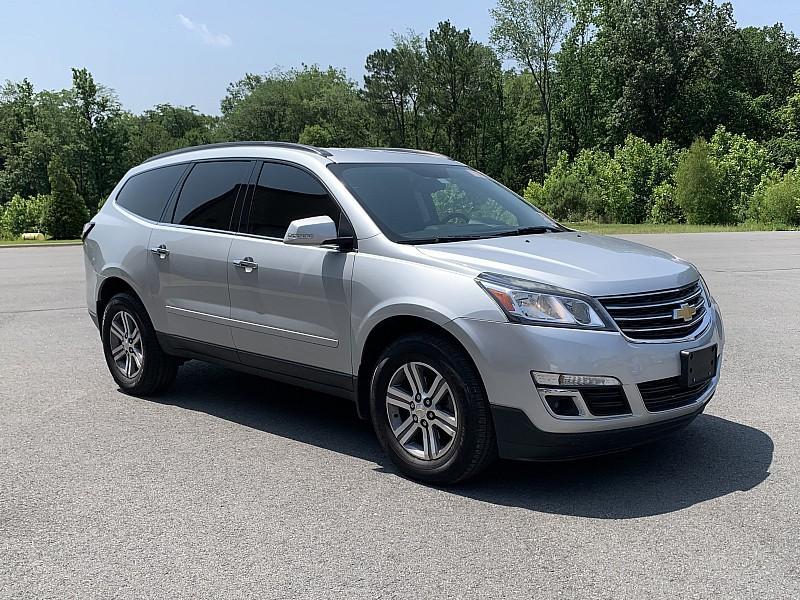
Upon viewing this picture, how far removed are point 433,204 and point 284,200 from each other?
98 centimetres

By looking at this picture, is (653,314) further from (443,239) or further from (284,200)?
(284,200)

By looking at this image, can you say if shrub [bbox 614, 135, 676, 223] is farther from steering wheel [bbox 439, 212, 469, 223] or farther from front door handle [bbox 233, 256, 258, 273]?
front door handle [bbox 233, 256, 258, 273]

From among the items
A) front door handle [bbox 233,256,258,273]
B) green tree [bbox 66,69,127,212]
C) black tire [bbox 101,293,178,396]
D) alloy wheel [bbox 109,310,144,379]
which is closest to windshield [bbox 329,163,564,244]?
front door handle [bbox 233,256,258,273]

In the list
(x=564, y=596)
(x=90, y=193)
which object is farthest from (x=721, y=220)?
(x=90, y=193)

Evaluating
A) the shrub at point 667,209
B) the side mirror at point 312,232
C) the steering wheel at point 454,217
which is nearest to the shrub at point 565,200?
the shrub at point 667,209

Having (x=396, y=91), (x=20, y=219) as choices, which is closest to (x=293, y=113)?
(x=396, y=91)

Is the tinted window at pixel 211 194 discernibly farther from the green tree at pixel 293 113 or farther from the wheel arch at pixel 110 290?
the green tree at pixel 293 113

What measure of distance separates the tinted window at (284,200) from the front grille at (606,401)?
1.92 metres

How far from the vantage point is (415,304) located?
4.55m

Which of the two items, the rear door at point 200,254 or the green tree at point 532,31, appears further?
the green tree at point 532,31

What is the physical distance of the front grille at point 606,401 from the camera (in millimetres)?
4211

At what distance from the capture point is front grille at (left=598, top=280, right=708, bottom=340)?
4.29m

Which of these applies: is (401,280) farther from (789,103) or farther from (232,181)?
(789,103)

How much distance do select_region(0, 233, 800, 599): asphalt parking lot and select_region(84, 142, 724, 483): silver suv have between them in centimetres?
35
